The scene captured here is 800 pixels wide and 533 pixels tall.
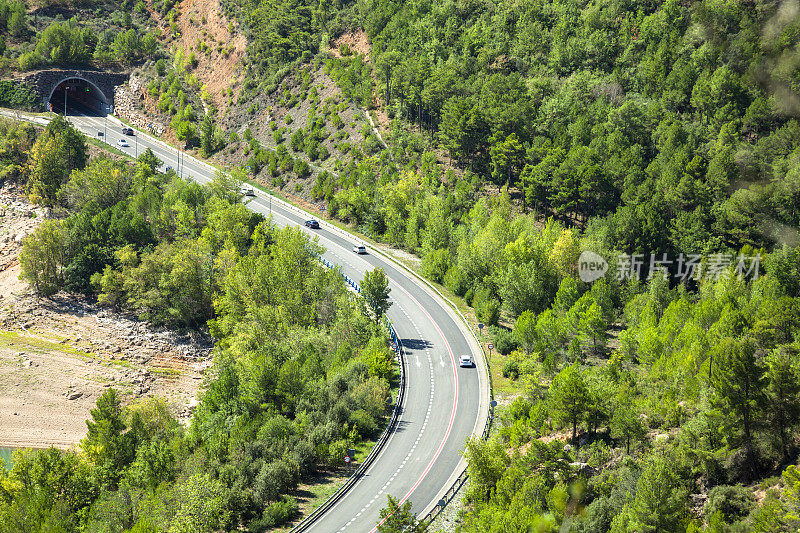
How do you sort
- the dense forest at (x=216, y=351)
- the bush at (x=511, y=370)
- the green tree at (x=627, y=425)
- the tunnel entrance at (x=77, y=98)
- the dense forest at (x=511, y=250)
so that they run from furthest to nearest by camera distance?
the tunnel entrance at (x=77, y=98) → the bush at (x=511, y=370) → the dense forest at (x=216, y=351) → the green tree at (x=627, y=425) → the dense forest at (x=511, y=250)

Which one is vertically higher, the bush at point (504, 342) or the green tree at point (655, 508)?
the bush at point (504, 342)

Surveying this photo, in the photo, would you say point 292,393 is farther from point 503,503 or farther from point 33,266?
point 33,266

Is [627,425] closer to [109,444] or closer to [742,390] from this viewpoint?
[742,390]

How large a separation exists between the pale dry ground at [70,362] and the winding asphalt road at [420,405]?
2614 centimetres

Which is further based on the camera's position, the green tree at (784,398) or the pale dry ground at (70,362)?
the pale dry ground at (70,362)

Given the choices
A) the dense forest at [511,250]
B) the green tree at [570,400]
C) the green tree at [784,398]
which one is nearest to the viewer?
the green tree at [784,398]

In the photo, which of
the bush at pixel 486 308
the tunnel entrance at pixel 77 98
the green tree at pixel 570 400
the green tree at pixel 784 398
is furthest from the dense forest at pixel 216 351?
the green tree at pixel 784 398

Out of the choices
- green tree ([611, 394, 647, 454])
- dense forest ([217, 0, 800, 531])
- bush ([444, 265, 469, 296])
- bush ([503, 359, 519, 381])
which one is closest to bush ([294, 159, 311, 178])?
dense forest ([217, 0, 800, 531])

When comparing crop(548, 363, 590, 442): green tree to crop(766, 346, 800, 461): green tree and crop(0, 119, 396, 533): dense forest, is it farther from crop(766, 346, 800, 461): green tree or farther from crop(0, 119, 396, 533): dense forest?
crop(0, 119, 396, 533): dense forest

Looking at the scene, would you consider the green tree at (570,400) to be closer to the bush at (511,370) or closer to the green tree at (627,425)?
the green tree at (627,425)

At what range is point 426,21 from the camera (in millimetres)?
130625

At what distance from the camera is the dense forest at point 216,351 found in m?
51.2

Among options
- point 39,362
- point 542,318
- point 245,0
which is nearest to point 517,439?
point 542,318

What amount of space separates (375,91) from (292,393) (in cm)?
8130
